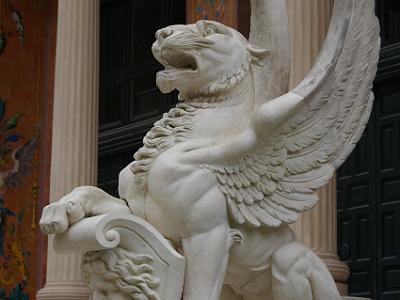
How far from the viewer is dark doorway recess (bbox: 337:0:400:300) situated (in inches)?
446

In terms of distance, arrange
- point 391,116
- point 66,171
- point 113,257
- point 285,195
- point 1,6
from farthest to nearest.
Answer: point 1,6, point 66,171, point 391,116, point 285,195, point 113,257

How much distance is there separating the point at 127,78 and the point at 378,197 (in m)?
5.54

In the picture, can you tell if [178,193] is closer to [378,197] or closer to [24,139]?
[378,197]

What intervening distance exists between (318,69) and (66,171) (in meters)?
8.21

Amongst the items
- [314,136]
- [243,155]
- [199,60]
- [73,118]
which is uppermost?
[73,118]

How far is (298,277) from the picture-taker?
4.71 meters

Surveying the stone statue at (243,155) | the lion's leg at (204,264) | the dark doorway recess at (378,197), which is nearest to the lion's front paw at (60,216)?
the stone statue at (243,155)

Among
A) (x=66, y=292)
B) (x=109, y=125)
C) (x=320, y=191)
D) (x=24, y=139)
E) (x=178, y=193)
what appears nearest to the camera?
(x=178, y=193)

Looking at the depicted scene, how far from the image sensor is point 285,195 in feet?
15.6

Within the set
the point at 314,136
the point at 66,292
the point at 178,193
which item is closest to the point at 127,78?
the point at 66,292

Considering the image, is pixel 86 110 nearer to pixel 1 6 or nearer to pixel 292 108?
pixel 1 6

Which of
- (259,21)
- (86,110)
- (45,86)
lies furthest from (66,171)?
(259,21)

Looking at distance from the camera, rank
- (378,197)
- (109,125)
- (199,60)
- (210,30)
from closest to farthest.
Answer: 1. (199,60)
2. (210,30)
3. (378,197)
4. (109,125)

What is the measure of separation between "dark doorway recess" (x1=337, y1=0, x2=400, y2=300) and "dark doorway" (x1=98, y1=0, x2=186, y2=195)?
12.6 ft
